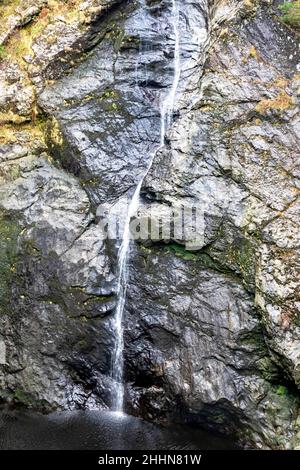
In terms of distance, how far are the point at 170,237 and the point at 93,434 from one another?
4083 millimetres

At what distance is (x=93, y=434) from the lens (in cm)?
798

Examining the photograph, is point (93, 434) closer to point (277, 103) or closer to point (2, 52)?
point (277, 103)

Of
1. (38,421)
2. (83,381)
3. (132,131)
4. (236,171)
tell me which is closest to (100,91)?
(132,131)

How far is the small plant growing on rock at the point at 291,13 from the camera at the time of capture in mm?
9453

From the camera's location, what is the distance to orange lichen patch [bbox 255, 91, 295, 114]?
354 inches

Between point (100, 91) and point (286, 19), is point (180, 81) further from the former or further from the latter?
point (286, 19)

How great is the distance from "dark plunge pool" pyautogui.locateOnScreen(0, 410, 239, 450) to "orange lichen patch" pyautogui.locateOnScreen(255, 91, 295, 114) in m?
6.61

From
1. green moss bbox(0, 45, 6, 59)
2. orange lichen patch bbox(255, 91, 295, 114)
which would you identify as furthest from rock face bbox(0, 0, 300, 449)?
green moss bbox(0, 45, 6, 59)

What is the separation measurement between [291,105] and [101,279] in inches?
215

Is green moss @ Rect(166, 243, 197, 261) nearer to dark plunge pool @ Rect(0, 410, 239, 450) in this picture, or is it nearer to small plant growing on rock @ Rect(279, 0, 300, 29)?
dark plunge pool @ Rect(0, 410, 239, 450)

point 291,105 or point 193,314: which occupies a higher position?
point 291,105

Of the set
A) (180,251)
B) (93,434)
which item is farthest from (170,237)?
(93,434)
